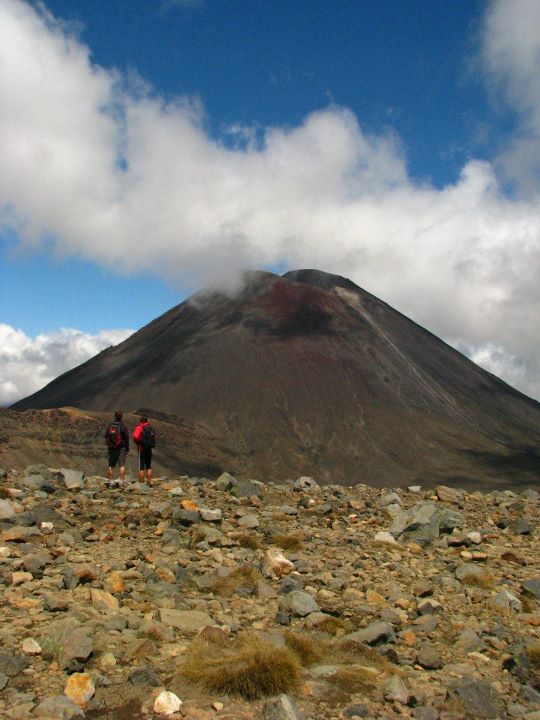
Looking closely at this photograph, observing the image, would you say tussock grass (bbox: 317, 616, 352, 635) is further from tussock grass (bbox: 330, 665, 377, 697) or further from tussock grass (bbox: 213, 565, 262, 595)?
tussock grass (bbox: 213, 565, 262, 595)

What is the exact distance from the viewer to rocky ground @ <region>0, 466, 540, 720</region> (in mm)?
5457

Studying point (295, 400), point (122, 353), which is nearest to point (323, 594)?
point (295, 400)

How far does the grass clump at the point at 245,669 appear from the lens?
5.50m

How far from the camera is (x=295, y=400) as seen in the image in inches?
5074

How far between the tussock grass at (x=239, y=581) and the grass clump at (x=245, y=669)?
2098 millimetres

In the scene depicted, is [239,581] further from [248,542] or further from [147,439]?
[147,439]

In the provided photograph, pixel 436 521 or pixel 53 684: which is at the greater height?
pixel 436 521

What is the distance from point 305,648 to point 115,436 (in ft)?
38.9

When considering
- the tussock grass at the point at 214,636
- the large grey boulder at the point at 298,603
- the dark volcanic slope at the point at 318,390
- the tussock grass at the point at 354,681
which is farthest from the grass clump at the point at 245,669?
the dark volcanic slope at the point at 318,390

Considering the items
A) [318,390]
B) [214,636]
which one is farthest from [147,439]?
[318,390]

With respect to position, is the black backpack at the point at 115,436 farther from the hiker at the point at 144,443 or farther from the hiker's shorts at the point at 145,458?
the hiker's shorts at the point at 145,458

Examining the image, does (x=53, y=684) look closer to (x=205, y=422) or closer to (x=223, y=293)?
(x=205, y=422)

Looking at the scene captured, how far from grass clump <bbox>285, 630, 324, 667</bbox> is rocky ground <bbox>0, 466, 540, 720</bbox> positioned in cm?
2

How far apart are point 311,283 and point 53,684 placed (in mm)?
188156
